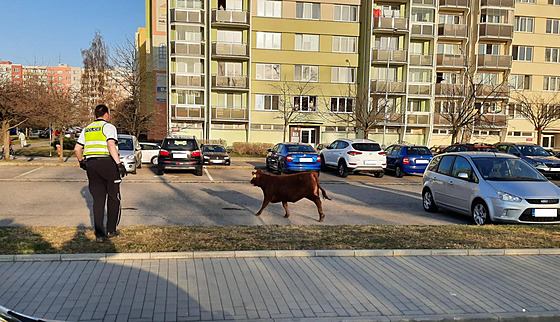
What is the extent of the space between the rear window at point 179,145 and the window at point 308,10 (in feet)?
91.3

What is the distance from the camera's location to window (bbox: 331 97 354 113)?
143 feet

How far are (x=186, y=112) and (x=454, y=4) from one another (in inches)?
1151

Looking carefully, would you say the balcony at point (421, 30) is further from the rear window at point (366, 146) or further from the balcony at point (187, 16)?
the rear window at point (366, 146)

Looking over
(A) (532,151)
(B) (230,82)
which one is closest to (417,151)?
(A) (532,151)

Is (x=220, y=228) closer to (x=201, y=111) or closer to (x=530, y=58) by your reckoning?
(x=201, y=111)

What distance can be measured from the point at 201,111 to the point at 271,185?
33.6 meters

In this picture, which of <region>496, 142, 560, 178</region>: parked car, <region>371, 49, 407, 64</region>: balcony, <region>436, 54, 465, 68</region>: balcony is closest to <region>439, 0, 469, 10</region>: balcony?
<region>436, 54, 465, 68</region>: balcony

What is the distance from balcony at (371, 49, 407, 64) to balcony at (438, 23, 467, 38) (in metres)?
5.72

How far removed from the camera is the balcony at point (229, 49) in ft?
134

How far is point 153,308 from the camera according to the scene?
14.0 ft

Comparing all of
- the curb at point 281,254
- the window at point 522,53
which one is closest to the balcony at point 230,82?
the window at point 522,53

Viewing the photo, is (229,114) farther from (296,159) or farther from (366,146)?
(366,146)

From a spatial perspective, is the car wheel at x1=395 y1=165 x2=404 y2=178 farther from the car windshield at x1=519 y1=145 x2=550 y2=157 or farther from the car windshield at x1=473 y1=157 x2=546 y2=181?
the car windshield at x1=473 y1=157 x2=546 y2=181

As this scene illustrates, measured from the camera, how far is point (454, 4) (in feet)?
147
